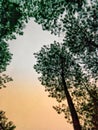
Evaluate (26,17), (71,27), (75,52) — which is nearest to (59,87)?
(75,52)

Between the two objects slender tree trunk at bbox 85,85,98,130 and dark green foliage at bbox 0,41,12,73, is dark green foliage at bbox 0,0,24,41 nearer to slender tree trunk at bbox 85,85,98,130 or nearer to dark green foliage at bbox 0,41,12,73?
dark green foliage at bbox 0,41,12,73

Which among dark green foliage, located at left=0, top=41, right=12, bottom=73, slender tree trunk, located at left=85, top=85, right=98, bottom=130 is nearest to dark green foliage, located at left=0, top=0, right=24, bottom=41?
dark green foliage, located at left=0, top=41, right=12, bottom=73

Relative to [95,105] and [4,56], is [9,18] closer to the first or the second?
[4,56]

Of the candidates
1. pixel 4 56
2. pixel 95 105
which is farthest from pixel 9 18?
pixel 95 105

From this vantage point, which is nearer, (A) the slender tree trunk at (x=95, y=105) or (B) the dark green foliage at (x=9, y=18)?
(B) the dark green foliage at (x=9, y=18)

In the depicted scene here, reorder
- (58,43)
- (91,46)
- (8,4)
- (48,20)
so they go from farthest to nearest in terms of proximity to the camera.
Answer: (58,43) → (91,46) → (48,20) → (8,4)

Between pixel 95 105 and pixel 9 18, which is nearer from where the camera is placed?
pixel 9 18

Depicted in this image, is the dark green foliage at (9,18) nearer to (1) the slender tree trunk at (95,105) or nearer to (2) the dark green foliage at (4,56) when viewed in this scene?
(2) the dark green foliage at (4,56)

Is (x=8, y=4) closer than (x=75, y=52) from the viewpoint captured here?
Yes

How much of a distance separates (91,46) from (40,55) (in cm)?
771

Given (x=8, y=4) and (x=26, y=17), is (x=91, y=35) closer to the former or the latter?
(x=26, y=17)

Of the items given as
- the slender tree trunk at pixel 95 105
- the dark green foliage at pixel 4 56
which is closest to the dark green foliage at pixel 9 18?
the dark green foliage at pixel 4 56

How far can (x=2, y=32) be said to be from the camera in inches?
1131

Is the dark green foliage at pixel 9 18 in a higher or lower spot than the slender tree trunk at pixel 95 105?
lower
